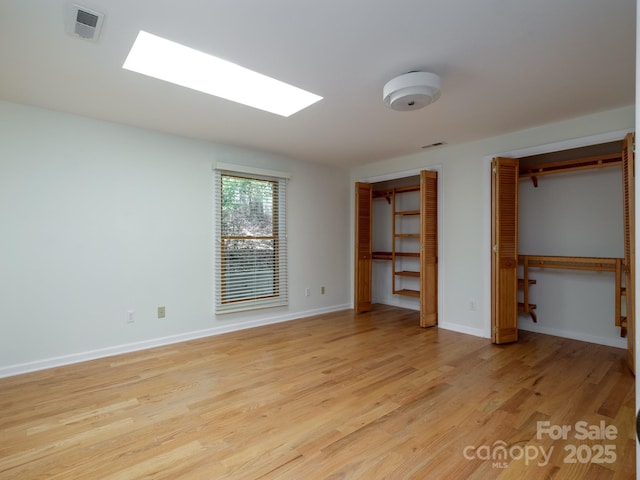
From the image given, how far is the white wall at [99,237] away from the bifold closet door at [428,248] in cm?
223

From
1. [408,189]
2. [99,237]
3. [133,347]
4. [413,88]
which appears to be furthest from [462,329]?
[99,237]

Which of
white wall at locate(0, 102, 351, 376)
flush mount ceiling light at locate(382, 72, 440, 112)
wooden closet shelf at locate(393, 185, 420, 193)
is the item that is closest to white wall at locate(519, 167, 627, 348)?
wooden closet shelf at locate(393, 185, 420, 193)

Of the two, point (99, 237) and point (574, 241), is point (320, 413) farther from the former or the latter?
point (574, 241)

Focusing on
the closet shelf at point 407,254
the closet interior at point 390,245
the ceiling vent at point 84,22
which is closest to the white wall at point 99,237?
the ceiling vent at point 84,22

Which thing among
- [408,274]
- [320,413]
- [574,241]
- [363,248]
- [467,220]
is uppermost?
[467,220]

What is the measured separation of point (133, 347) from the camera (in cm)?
339

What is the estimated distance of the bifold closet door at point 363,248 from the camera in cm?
521

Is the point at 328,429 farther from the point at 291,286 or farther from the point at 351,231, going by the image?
the point at 351,231

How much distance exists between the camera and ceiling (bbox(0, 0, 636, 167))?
1.71 metres

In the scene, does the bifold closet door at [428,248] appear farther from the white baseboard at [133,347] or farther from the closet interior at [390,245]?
the white baseboard at [133,347]

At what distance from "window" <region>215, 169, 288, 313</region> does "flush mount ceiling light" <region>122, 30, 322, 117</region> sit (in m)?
1.40

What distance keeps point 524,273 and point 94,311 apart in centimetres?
475

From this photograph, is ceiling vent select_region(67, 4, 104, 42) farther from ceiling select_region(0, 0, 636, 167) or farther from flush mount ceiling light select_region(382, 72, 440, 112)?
flush mount ceiling light select_region(382, 72, 440, 112)

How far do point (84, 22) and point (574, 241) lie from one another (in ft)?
15.9
